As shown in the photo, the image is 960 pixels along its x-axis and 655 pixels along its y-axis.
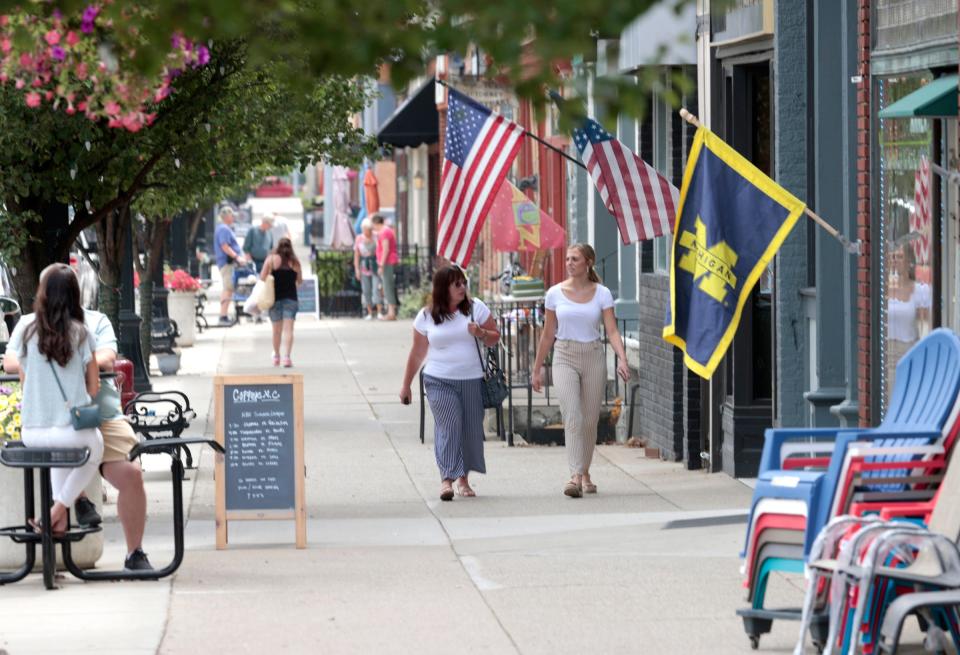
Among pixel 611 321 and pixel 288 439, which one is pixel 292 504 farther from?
pixel 611 321

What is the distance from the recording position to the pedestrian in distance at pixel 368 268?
3312cm

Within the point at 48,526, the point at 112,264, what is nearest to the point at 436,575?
the point at 48,526

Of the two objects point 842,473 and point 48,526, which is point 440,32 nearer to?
point 842,473

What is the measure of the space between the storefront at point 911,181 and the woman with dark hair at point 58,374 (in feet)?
13.9

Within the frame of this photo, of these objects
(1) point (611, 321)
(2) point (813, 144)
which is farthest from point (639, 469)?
(2) point (813, 144)

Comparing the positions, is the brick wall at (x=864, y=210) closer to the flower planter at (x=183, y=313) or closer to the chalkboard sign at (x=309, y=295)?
the flower planter at (x=183, y=313)

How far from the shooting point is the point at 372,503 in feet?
42.0

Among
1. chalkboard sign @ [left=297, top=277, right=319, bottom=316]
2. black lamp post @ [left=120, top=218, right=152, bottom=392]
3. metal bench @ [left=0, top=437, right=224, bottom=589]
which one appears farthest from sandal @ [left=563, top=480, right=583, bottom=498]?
chalkboard sign @ [left=297, top=277, right=319, bottom=316]

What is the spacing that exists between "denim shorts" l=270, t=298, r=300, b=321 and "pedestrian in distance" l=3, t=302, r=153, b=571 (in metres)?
13.9

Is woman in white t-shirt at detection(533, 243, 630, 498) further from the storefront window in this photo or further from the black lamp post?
the black lamp post

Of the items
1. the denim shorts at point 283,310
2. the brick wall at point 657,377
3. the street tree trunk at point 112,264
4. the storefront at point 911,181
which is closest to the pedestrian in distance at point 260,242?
the denim shorts at point 283,310

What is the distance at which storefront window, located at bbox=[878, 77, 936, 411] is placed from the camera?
10148 mm

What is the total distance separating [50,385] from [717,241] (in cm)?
378

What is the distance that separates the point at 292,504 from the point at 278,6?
6.34 meters
